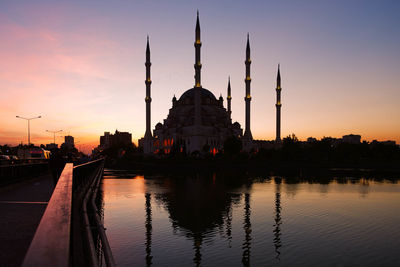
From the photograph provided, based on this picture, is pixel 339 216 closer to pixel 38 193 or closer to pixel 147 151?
pixel 38 193

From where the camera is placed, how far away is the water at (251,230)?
12836 mm

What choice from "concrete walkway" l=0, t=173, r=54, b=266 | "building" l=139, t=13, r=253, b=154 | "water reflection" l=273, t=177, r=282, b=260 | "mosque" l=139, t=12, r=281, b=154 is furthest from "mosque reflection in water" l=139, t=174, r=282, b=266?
"building" l=139, t=13, r=253, b=154

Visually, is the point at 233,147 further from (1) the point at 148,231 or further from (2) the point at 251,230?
(1) the point at 148,231

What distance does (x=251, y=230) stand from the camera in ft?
55.9

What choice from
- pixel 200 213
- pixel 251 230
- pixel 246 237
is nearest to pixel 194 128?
pixel 200 213

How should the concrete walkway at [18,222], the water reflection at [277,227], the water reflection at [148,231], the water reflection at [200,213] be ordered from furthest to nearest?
the water reflection at [200,213], the water reflection at [277,227], the water reflection at [148,231], the concrete walkway at [18,222]

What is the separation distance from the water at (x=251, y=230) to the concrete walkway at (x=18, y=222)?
3.40 metres

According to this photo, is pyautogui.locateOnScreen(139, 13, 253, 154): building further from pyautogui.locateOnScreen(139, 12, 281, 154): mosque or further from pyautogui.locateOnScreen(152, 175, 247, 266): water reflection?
pyautogui.locateOnScreen(152, 175, 247, 266): water reflection

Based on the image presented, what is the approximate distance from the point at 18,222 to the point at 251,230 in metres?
11.1

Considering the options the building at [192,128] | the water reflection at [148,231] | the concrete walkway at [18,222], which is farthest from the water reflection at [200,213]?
the building at [192,128]

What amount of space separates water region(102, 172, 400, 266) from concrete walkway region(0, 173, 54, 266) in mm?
3399

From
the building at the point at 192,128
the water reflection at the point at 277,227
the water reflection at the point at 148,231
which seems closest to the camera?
the water reflection at the point at 148,231

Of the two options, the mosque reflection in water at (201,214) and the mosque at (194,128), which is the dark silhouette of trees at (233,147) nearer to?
Answer: the mosque at (194,128)

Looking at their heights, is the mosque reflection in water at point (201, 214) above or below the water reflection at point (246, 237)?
above
